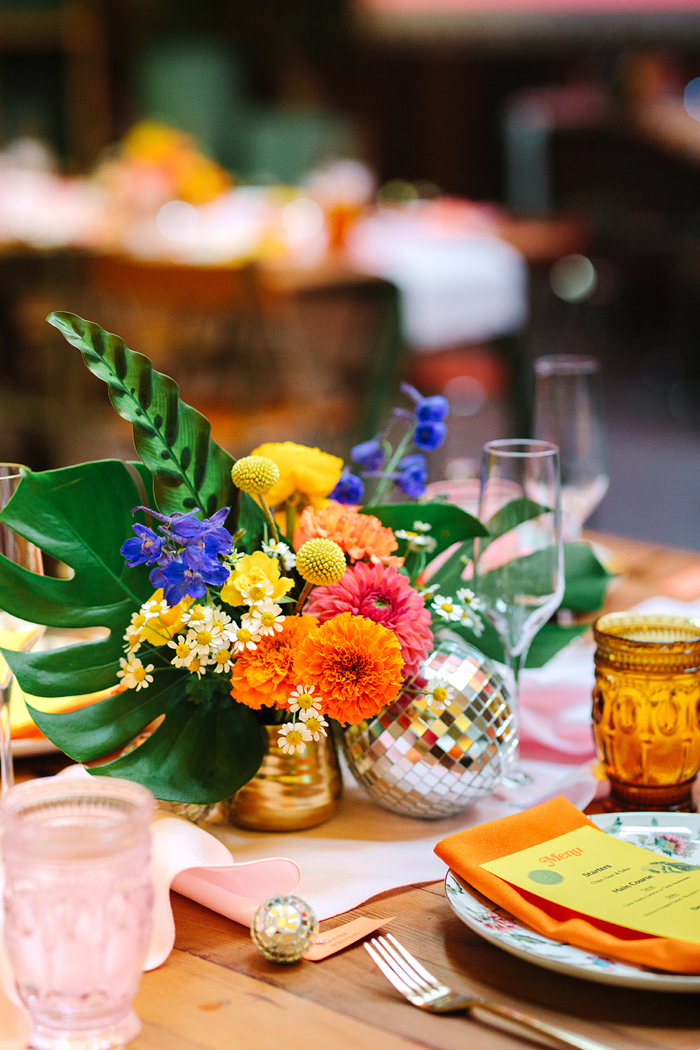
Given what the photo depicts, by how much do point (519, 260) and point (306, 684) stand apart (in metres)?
3.45

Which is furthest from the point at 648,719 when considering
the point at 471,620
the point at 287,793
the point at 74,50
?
the point at 74,50

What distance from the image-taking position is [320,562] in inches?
27.8

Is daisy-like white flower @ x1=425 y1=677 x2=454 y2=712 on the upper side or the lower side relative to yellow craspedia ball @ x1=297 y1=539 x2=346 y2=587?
lower

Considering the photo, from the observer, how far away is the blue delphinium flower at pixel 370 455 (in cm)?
90

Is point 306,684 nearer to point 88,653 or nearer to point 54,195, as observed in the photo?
point 88,653

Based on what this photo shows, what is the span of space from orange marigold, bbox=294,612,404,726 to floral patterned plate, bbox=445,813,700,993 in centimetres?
11

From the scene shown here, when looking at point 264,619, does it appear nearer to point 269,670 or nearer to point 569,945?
point 269,670

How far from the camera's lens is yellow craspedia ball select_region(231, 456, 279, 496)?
0.74 metres

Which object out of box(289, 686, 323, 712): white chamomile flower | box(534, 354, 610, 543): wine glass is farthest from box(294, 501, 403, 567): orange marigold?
box(534, 354, 610, 543): wine glass

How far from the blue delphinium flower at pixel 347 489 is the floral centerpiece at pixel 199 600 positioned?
0.12 ft

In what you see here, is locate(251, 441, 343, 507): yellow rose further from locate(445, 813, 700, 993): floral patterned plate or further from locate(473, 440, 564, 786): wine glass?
locate(445, 813, 700, 993): floral patterned plate

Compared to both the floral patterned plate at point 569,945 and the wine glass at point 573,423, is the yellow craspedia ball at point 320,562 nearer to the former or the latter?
the floral patterned plate at point 569,945

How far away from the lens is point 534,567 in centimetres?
83

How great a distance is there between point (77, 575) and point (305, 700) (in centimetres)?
18
